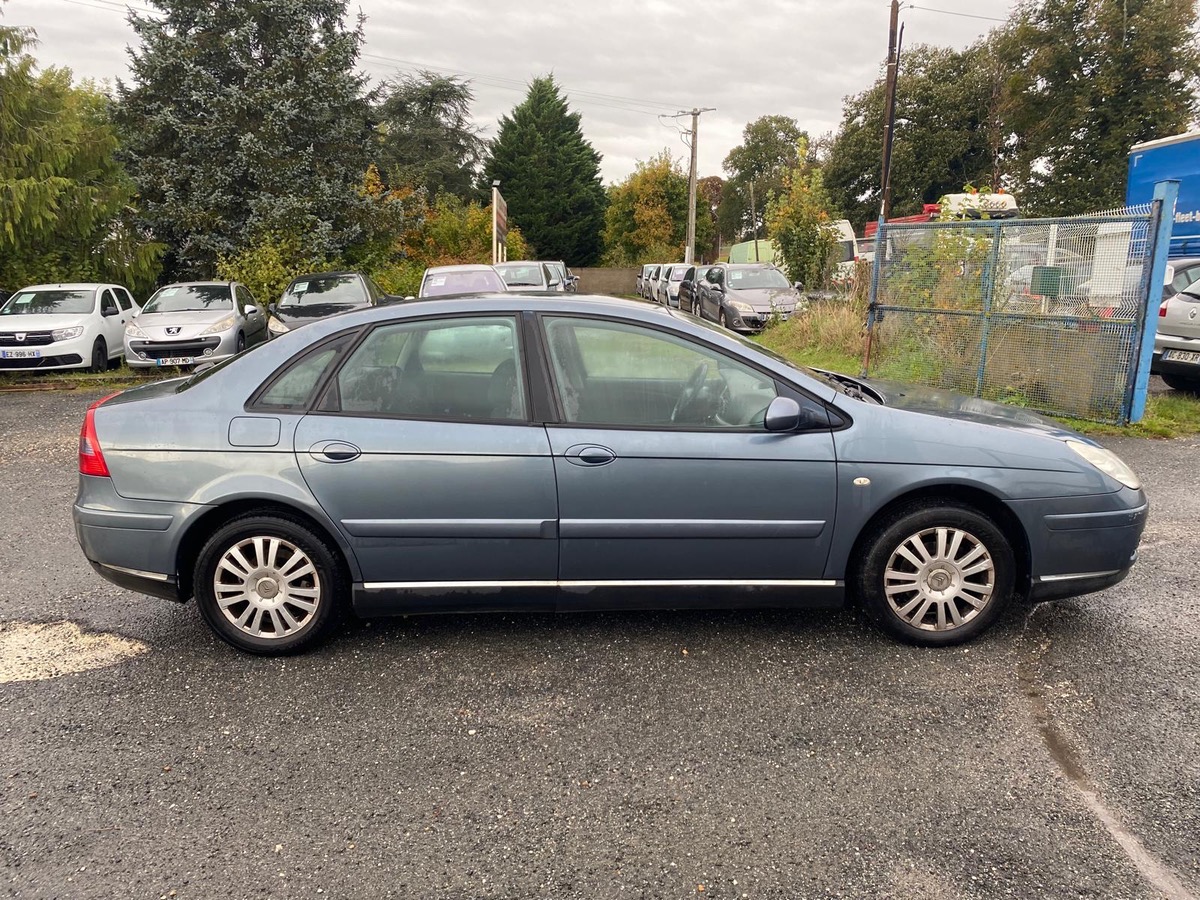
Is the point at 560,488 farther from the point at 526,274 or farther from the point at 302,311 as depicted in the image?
the point at 526,274

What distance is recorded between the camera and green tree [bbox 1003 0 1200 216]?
29625 mm

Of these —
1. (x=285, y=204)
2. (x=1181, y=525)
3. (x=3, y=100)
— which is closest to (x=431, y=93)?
(x=285, y=204)

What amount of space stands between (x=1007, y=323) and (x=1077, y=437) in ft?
18.7

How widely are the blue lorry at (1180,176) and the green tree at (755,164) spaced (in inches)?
2466

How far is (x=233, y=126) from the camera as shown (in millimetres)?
20031

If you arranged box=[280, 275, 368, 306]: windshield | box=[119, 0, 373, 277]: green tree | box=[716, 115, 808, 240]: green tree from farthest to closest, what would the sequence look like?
box=[716, 115, 808, 240]: green tree < box=[119, 0, 373, 277]: green tree < box=[280, 275, 368, 306]: windshield

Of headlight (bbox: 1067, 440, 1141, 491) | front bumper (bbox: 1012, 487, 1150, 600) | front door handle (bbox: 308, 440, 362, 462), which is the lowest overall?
front bumper (bbox: 1012, 487, 1150, 600)

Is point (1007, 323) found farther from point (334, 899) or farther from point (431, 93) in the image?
point (431, 93)

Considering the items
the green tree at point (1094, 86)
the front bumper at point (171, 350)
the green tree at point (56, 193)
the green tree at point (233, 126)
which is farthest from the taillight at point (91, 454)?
the green tree at point (1094, 86)

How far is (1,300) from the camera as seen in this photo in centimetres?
1558

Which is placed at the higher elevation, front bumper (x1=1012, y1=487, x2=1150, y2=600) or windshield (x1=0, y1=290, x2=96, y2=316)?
windshield (x1=0, y1=290, x2=96, y2=316)

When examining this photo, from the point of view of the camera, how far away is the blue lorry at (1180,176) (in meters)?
13.6

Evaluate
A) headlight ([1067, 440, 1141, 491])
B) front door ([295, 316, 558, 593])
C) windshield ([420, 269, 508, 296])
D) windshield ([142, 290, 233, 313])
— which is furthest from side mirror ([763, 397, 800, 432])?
windshield ([142, 290, 233, 313])

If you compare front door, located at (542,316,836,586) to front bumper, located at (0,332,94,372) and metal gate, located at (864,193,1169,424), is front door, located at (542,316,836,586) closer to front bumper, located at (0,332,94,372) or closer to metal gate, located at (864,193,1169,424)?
metal gate, located at (864,193,1169,424)
